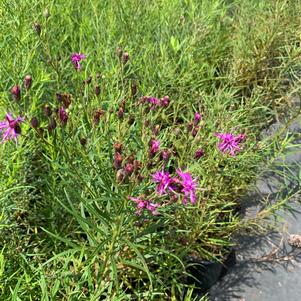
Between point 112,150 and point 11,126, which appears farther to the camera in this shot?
point 112,150

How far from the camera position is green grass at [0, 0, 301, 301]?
1.49 metres

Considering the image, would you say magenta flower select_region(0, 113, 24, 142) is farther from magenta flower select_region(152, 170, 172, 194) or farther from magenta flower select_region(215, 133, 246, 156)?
magenta flower select_region(215, 133, 246, 156)

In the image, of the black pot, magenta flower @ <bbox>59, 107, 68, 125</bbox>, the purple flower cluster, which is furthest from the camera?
the black pot

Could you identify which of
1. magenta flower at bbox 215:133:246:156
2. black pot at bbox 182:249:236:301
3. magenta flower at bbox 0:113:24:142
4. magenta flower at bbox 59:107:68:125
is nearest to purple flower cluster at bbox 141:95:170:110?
magenta flower at bbox 215:133:246:156

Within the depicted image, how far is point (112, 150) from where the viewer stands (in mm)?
1697

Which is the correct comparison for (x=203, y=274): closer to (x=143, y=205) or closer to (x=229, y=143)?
(x=229, y=143)

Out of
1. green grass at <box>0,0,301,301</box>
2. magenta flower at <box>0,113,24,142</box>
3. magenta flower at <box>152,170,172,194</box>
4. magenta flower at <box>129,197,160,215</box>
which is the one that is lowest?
green grass at <box>0,0,301,301</box>

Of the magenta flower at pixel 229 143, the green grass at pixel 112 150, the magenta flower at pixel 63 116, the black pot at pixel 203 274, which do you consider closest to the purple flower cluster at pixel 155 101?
the green grass at pixel 112 150

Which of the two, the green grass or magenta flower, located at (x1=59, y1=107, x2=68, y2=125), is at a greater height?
magenta flower, located at (x1=59, y1=107, x2=68, y2=125)

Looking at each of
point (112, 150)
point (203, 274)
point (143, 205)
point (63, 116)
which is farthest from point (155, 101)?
point (203, 274)

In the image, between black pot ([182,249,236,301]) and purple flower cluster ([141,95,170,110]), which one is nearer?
purple flower cluster ([141,95,170,110])

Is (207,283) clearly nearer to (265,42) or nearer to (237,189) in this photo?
(237,189)

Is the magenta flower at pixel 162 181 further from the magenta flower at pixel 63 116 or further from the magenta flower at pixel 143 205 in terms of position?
the magenta flower at pixel 63 116

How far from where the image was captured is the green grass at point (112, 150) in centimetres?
149
